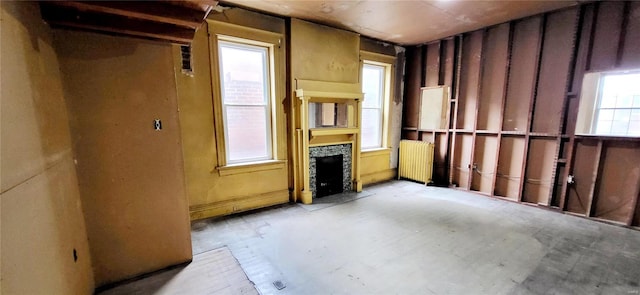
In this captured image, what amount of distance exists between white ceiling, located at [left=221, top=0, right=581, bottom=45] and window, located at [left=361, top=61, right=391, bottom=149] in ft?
2.96

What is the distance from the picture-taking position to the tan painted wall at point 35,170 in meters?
1.04

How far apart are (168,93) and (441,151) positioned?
4674 millimetres

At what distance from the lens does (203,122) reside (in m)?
3.18

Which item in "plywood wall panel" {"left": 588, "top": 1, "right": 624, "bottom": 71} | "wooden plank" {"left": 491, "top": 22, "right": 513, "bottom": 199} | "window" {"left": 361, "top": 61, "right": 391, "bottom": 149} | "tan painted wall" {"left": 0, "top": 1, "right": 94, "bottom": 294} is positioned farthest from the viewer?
"window" {"left": 361, "top": 61, "right": 391, "bottom": 149}

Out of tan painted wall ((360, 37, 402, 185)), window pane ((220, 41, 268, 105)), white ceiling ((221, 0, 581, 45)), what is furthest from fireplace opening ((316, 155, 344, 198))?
white ceiling ((221, 0, 581, 45))

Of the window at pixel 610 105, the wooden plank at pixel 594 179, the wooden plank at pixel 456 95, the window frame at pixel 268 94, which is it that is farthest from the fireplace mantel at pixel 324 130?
the wooden plank at pixel 594 179

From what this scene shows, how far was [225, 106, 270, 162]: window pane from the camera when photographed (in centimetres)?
346

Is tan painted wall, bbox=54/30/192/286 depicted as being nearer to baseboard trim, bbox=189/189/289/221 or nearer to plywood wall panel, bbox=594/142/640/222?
baseboard trim, bbox=189/189/289/221

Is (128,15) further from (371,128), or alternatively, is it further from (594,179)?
(594,179)

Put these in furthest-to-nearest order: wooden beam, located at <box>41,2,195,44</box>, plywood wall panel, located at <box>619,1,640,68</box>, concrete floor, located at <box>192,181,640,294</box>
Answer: plywood wall panel, located at <box>619,1,640,68</box> < concrete floor, located at <box>192,181,640,294</box> < wooden beam, located at <box>41,2,195,44</box>

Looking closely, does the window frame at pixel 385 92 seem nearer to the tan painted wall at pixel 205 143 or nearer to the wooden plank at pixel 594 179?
the tan painted wall at pixel 205 143

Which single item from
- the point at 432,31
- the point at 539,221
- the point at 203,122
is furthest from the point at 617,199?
the point at 203,122

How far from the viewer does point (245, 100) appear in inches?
138

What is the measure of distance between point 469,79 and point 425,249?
3316 mm
